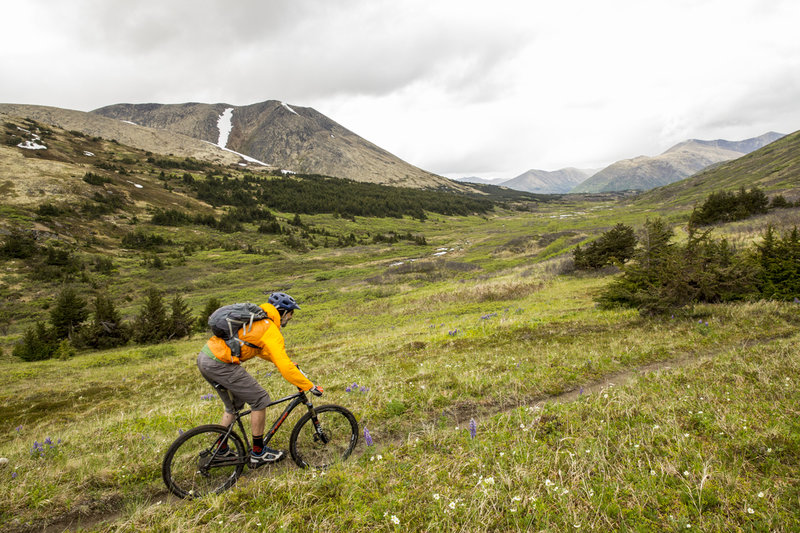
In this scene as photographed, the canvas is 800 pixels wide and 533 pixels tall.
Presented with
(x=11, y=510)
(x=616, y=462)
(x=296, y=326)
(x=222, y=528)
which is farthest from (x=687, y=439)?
(x=296, y=326)

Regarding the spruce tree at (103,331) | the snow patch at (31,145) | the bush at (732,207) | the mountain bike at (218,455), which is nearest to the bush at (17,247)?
the spruce tree at (103,331)

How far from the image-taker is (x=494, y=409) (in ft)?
23.6

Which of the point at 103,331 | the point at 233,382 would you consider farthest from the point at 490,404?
the point at 103,331

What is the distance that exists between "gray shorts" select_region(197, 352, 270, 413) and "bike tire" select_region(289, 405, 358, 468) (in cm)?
84

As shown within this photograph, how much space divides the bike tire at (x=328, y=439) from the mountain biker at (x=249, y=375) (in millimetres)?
458

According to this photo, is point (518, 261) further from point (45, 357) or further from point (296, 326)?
point (45, 357)

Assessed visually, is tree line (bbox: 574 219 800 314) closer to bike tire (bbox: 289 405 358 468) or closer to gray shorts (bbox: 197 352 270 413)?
bike tire (bbox: 289 405 358 468)

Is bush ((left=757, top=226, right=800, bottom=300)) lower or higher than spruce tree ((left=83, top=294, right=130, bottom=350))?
higher

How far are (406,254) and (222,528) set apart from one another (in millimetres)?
66162

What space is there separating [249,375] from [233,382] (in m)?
0.50

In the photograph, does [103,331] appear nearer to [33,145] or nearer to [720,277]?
[720,277]

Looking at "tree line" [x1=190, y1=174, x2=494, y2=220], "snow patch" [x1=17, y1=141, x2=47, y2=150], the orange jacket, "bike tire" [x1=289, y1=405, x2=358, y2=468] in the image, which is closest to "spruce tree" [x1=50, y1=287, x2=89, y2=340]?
the orange jacket

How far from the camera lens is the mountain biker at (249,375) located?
5223 millimetres

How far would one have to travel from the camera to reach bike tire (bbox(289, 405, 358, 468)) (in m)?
5.56
